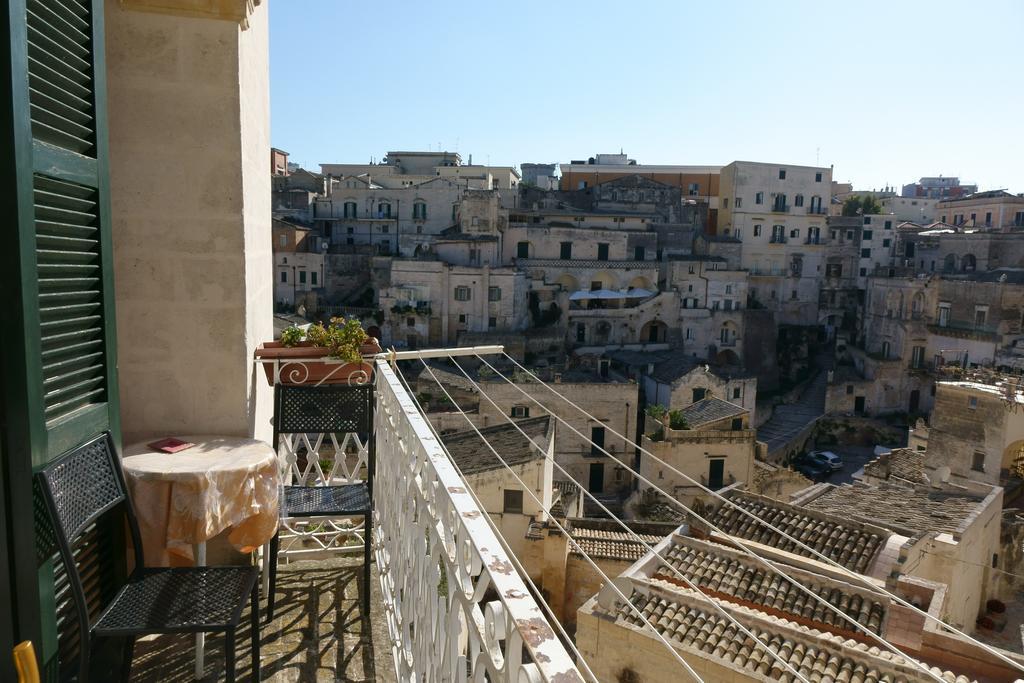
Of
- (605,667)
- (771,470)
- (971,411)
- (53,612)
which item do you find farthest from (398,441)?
(771,470)

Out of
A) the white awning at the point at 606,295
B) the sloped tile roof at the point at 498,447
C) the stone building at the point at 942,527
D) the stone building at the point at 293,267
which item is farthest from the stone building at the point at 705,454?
the stone building at the point at 293,267

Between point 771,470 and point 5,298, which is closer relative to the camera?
point 5,298

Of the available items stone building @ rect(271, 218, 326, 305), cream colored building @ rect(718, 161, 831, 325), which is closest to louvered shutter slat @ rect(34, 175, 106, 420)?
stone building @ rect(271, 218, 326, 305)

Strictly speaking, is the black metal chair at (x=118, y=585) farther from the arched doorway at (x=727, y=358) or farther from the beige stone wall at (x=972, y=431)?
the arched doorway at (x=727, y=358)

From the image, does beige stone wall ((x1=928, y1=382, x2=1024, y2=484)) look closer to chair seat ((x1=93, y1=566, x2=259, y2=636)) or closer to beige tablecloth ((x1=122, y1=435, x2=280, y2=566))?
beige tablecloth ((x1=122, y1=435, x2=280, y2=566))

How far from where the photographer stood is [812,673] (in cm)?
789

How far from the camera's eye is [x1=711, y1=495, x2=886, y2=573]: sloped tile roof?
11.7 m

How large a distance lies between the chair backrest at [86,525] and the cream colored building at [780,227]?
46.3 meters

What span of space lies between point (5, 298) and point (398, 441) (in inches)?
60.6

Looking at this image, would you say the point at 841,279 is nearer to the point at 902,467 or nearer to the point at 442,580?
the point at 902,467

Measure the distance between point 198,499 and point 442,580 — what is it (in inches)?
49.6

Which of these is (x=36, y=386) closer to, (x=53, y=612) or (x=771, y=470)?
(x=53, y=612)

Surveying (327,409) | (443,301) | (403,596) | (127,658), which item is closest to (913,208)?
(443,301)

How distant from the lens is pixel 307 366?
4387 millimetres
